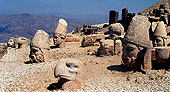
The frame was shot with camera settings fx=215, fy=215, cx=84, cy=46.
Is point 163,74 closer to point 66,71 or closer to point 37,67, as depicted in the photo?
point 66,71

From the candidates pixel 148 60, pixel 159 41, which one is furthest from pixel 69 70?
pixel 159 41

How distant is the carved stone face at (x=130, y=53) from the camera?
9.50 meters

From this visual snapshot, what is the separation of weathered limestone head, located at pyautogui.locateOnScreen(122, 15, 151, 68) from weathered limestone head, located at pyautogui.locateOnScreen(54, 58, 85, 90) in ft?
8.95

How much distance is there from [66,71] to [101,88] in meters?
1.48

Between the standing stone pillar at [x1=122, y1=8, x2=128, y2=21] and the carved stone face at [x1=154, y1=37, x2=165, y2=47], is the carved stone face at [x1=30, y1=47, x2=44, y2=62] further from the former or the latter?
the standing stone pillar at [x1=122, y1=8, x2=128, y2=21]

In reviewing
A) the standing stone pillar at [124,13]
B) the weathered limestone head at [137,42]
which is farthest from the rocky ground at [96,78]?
the standing stone pillar at [124,13]

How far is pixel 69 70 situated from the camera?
7891 millimetres

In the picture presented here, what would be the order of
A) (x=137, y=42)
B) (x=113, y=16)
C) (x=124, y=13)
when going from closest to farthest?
(x=137, y=42), (x=124, y=13), (x=113, y=16)

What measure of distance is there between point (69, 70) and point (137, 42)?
344 centimetres

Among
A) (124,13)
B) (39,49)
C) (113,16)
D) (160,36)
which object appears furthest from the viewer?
(113,16)

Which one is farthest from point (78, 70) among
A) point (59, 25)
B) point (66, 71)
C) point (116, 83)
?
point (59, 25)

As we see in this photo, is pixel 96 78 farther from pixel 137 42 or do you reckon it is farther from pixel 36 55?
pixel 36 55

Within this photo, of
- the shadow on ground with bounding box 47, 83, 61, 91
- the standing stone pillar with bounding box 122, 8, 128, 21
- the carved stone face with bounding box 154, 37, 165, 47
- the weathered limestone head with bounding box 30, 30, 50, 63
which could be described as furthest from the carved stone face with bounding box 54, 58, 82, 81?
the standing stone pillar with bounding box 122, 8, 128, 21

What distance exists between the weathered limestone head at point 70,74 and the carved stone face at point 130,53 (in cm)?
266
